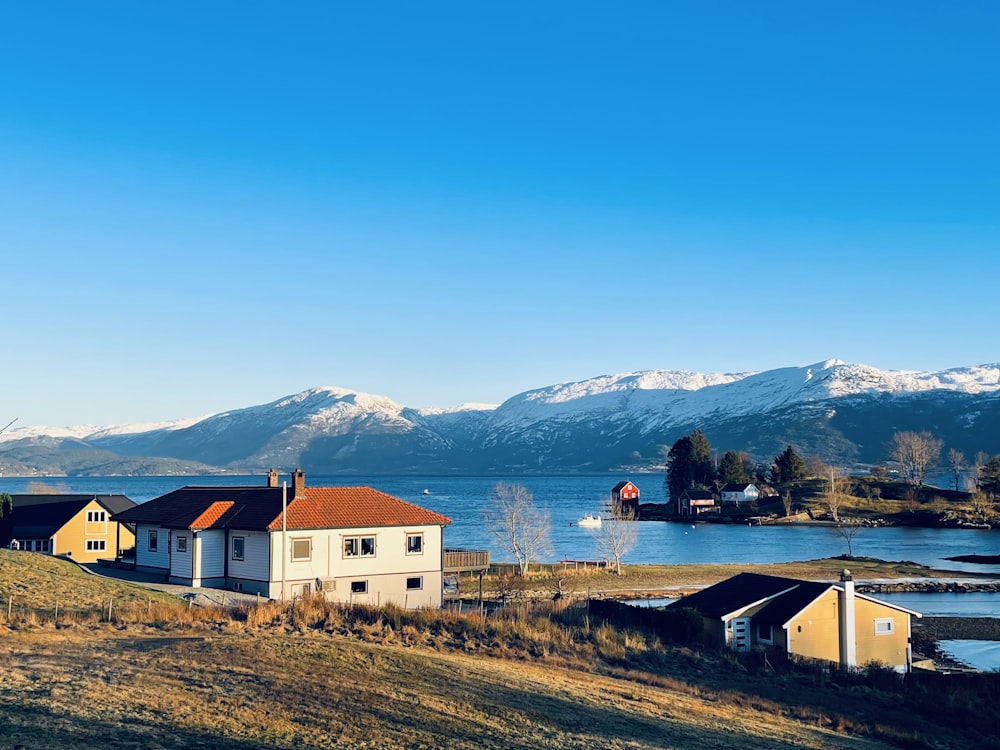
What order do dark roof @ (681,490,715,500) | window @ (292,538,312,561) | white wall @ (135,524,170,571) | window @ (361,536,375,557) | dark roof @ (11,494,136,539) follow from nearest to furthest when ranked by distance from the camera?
window @ (292,538,312,561), window @ (361,536,375,557), white wall @ (135,524,170,571), dark roof @ (11,494,136,539), dark roof @ (681,490,715,500)

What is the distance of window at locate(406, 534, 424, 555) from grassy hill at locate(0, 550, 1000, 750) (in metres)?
11.2

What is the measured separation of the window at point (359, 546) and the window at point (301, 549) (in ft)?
5.62

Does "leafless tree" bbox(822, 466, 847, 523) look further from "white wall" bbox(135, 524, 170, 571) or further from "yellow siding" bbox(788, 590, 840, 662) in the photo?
"white wall" bbox(135, 524, 170, 571)

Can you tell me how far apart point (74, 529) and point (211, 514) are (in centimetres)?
2158

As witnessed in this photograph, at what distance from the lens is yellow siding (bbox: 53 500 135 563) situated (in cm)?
6000

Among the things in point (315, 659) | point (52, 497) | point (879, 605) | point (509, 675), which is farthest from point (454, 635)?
point (52, 497)

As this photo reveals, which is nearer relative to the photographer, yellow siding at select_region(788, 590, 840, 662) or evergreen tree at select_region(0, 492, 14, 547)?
yellow siding at select_region(788, 590, 840, 662)

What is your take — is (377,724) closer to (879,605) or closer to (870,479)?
(879,605)

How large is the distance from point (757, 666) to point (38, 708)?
2250 centimetres

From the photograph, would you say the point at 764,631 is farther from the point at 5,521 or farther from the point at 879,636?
the point at 5,521

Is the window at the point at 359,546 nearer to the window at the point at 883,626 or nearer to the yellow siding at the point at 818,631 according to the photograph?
the yellow siding at the point at 818,631

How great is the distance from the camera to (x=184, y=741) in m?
15.5

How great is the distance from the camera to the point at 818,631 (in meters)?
34.8

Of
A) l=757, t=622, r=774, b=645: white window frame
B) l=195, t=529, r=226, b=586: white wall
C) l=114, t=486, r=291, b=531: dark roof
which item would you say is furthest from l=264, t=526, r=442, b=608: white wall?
l=757, t=622, r=774, b=645: white window frame
